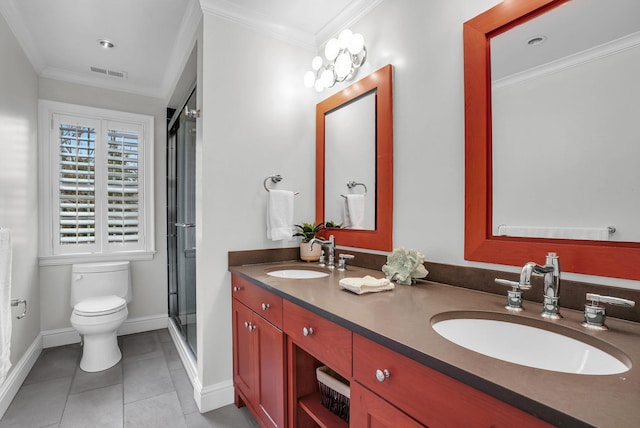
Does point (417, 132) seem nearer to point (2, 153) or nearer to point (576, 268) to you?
point (576, 268)

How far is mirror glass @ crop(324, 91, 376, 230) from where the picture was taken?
184 cm

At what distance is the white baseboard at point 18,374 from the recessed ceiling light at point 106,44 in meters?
2.32

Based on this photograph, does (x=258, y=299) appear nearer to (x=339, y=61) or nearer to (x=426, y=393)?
(x=426, y=393)

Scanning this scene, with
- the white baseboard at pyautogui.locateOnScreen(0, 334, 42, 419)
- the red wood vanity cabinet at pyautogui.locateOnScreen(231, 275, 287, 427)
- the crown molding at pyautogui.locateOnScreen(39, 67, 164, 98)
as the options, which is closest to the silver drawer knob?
the red wood vanity cabinet at pyautogui.locateOnScreen(231, 275, 287, 427)

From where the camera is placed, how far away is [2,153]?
1.96m

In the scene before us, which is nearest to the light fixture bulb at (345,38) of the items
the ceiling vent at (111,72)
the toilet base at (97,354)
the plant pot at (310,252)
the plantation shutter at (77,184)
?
the plant pot at (310,252)

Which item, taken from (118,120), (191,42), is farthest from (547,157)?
(118,120)

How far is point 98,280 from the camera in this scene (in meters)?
2.74

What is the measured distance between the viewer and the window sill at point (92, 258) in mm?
2755

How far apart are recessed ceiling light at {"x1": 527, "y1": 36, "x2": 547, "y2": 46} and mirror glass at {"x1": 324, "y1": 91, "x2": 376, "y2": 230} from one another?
2.58 ft

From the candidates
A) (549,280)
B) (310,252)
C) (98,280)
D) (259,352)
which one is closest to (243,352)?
(259,352)

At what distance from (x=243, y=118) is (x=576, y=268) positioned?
5.95 ft

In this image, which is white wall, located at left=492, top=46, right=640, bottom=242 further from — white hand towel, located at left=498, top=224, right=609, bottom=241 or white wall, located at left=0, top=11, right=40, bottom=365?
white wall, located at left=0, top=11, right=40, bottom=365

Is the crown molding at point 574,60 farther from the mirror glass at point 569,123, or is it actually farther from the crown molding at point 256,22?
the crown molding at point 256,22
